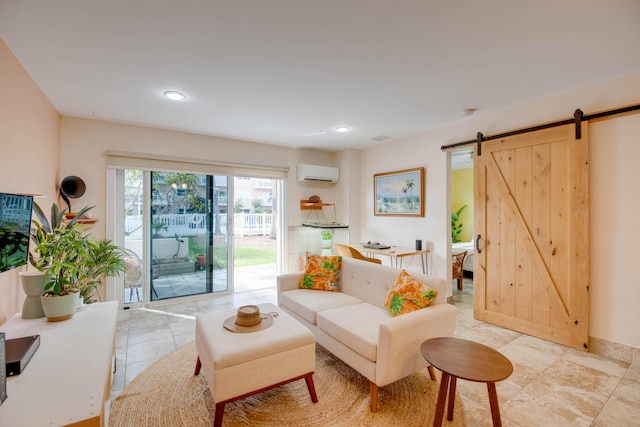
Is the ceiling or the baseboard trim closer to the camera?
the ceiling

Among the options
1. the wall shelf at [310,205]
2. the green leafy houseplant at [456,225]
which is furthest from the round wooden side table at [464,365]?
the green leafy houseplant at [456,225]

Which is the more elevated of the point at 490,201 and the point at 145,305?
the point at 490,201

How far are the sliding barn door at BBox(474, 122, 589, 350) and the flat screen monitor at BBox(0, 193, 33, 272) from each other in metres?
4.12

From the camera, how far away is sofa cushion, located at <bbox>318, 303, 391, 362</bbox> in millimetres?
1970

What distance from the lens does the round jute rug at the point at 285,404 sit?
1.81 meters

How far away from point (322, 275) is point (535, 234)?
2234mm

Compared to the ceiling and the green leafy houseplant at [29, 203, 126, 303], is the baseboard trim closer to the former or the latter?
the ceiling

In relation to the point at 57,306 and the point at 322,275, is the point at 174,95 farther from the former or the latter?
the point at 322,275

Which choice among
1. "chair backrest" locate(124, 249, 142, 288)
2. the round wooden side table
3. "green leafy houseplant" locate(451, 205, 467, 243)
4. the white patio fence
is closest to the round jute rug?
the round wooden side table

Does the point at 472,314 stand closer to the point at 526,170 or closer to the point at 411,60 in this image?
the point at 526,170

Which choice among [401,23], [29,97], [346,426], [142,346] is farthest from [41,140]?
[346,426]

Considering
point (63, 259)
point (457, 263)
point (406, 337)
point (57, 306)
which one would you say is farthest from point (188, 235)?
point (457, 263)

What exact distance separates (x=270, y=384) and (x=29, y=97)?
2951 mm

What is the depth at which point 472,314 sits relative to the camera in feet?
11.9
